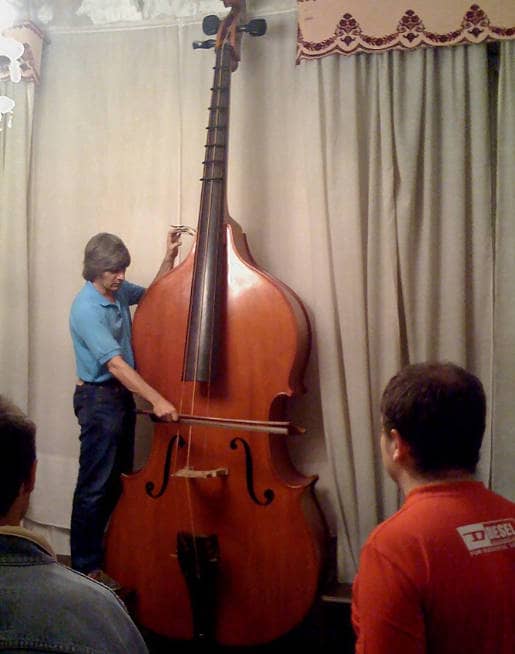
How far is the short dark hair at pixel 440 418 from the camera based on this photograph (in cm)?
105

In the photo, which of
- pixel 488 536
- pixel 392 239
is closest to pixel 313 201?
pixel 392 239

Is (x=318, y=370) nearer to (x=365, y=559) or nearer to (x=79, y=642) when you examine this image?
(x=365, y=559)

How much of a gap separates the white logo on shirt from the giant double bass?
1033mm

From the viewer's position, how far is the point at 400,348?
2.35 m

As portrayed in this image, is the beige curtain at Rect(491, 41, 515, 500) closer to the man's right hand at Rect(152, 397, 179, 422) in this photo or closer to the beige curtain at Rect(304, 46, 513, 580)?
the beige curtain at Rect(304, 46, 513, 580)

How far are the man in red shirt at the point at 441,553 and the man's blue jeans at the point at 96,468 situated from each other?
4.90ft

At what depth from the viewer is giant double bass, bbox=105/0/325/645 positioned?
6.57ft

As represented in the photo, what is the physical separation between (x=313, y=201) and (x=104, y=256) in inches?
32.6

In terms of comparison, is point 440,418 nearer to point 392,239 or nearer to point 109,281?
point 392,239

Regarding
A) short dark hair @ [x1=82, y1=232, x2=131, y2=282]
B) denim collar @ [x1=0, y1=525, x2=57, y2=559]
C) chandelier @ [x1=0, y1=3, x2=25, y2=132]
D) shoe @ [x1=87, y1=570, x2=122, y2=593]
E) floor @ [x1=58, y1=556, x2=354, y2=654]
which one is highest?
chandelier @ [x1=0, y1=3, x2=25, y2=132]

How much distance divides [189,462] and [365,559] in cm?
119

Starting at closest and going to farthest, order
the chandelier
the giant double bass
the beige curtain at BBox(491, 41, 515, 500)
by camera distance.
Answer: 1. the chandelier
2. the giant double bass
3. the beige curtain at BBox(491, 41, 515, 500)

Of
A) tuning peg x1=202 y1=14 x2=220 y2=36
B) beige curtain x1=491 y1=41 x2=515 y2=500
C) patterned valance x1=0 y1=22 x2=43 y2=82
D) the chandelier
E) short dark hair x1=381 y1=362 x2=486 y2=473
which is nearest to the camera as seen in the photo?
short dark hair x1=381 y1=362 x2=486 y2=473

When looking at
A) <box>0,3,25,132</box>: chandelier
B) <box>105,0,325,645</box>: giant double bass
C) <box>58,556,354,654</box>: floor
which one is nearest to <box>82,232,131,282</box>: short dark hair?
<box>105,0,325,645</box>: giant double bass
